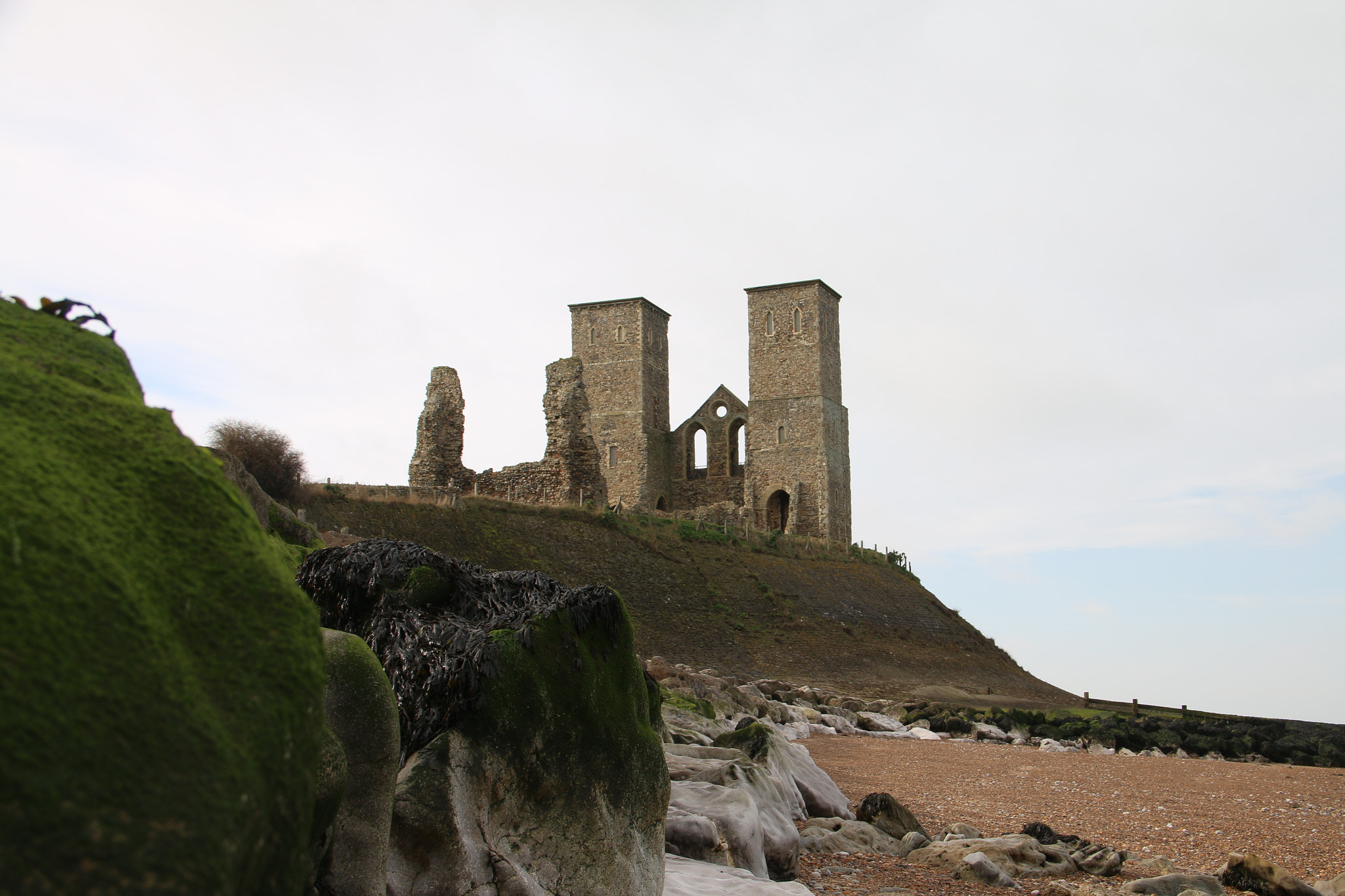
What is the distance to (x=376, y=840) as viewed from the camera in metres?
3.23

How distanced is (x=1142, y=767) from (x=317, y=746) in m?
13.8

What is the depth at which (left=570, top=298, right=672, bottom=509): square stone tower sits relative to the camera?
1875 inches

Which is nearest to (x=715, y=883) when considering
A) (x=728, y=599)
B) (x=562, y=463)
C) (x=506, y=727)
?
(x=506, y=727)

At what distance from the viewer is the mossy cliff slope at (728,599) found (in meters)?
24.5

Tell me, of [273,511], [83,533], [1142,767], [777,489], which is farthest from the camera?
[777,489]

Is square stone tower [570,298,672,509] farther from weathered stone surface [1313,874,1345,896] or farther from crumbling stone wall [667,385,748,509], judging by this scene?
weathered stone surface [1313,874,1345,896]

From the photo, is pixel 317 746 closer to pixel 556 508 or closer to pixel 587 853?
pixel 587 853

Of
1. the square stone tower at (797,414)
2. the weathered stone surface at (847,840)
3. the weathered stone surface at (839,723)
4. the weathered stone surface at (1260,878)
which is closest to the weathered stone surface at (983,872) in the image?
the weathered stone surface at (847,840)

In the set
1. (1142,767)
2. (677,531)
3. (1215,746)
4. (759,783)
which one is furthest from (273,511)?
(677,531)

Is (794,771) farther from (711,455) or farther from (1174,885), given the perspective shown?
(711,455)

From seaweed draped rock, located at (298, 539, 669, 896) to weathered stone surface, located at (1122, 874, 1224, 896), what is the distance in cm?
296

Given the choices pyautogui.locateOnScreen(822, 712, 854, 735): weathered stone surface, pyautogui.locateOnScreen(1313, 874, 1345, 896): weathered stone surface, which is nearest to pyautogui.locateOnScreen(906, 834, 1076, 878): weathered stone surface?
pyautogui.locateOnScreen(1313, 874, 1345, 896): weathered stone surface

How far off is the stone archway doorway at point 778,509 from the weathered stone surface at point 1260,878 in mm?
39905

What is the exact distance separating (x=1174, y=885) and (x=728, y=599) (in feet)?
75.9
